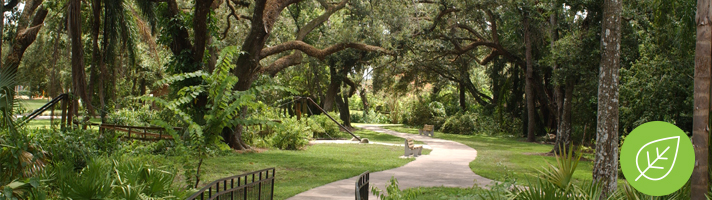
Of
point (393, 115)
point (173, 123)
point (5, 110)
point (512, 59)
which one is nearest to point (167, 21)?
point (173, 123)

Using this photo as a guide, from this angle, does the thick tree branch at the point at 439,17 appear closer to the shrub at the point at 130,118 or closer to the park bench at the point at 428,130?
the park bench at the point at 428,130

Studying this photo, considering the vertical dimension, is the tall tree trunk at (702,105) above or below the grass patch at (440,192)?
above

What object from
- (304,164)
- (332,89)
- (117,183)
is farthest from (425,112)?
(117,183)

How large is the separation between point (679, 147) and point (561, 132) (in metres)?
14.0

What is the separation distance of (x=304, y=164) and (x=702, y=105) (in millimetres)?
9664

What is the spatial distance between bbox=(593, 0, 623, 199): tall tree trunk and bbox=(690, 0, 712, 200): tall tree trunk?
287 centimetres

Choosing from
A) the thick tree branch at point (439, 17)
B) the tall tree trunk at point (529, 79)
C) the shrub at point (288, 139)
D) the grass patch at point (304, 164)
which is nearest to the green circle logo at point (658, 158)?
the grass patch at point (304, 164)

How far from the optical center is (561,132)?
17.1 meters

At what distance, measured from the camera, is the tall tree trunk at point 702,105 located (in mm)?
5410

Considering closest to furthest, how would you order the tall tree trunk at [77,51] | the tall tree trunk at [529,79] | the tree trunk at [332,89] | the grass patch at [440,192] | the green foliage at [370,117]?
the grass patch at [440,192] → the tall tree trunk at [77,51] → the tall tree trunk at [529,79] → the tree trunk at [332,89] → the green foliage at [370,117]

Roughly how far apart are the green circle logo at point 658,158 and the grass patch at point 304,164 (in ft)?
19.6

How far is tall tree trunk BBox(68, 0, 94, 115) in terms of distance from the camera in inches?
495

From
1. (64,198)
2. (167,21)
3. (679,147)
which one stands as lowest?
(64,198)

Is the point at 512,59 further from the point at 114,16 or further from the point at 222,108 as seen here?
the point at 222,108
